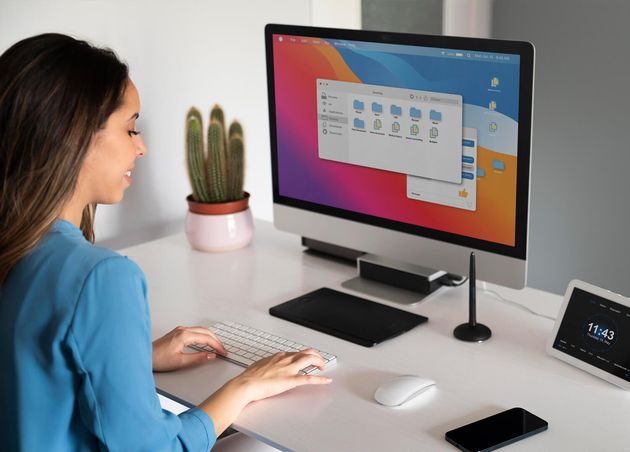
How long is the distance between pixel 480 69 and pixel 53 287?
0.84m

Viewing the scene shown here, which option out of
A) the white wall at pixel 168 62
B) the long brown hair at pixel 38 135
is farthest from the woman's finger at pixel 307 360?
the white wall at pixel 168 62

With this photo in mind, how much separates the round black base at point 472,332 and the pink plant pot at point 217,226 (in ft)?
2.21

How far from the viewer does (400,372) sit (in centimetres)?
148

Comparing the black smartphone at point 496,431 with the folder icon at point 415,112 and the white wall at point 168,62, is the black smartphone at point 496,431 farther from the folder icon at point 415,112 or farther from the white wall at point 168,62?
the white wall at point 168,62

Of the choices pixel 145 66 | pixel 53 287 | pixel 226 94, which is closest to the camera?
pixel 53 287

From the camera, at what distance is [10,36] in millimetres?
1984

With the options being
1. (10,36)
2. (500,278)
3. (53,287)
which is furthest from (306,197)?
(53,287)

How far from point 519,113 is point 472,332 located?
1.32 ft

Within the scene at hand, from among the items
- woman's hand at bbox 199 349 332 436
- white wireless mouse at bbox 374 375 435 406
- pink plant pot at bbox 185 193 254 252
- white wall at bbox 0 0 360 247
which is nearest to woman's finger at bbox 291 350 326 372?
woman's hand at bbox 199 349 332 436

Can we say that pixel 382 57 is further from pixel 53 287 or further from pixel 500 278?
pixel 53 287

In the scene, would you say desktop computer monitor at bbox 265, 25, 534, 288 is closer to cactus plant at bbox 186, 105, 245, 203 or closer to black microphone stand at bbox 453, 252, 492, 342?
black microphone stand at bbox 453, 252, 492, 342

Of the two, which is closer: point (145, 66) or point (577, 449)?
point (577, 449)

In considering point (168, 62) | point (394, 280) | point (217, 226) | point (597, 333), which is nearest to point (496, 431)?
point (597, 333)

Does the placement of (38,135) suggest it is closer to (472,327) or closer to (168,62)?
(472,327)
